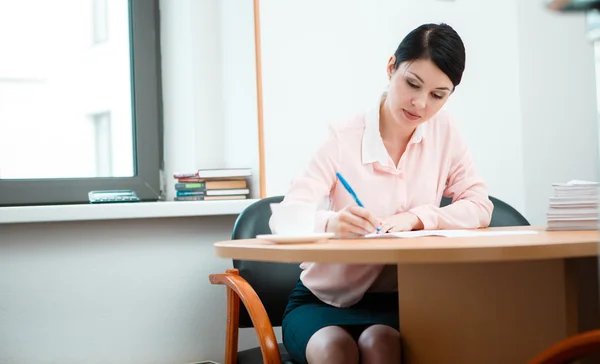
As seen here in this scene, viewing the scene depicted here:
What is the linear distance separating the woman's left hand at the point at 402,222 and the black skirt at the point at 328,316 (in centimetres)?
20

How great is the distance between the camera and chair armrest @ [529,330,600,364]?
1060mm

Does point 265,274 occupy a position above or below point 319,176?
below

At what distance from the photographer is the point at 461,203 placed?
190 cm

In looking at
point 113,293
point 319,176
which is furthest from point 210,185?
point 319,176

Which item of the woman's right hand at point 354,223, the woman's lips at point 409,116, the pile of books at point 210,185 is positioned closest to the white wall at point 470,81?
the pile of books at point 210,185

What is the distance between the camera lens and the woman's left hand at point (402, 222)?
5.67 ft

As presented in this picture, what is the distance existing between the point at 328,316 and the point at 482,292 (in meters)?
0.41

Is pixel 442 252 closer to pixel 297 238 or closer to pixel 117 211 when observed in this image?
pixel 297 238

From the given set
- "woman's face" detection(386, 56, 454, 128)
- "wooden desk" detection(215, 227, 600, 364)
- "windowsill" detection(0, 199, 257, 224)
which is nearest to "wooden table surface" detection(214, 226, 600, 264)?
"wooden desk" detection(215, 227, 600, 364)

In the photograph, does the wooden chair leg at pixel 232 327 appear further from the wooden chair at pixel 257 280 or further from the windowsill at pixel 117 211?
the windowsill at pixel 117 211

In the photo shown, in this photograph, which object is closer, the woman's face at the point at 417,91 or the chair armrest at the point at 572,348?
the chair armrest at the point at 572,348

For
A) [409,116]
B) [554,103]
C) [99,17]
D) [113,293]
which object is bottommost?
[113,293]

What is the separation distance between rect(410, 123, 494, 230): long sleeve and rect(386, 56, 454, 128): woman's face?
0.17 metres

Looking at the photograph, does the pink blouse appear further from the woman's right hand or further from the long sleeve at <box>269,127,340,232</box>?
the woman's right hand
